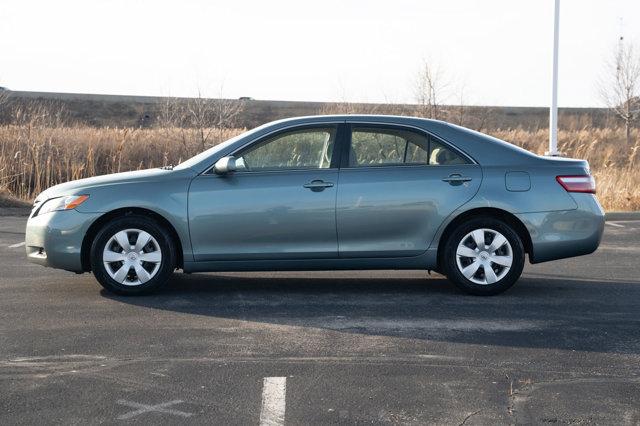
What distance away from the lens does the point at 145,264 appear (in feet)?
27.7

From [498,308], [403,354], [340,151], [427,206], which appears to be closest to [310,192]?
[340,151]

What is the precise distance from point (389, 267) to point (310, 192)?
96cm

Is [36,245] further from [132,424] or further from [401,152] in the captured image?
[132,424]

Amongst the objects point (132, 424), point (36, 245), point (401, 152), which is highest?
point (401, 152)

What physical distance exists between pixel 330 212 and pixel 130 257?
1.77 m

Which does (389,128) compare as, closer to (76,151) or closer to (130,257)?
(130,257)

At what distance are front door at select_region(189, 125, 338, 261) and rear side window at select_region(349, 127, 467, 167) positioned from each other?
37 centimetres

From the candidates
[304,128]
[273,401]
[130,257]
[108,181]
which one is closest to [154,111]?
[108,181]

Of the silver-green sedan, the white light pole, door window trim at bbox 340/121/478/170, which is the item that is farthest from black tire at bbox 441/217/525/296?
the white light pole

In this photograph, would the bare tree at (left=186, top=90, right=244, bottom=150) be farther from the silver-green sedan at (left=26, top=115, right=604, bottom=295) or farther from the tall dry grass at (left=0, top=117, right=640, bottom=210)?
the silver-green sedan at (left=26, top=115, right=604, bottom=295)

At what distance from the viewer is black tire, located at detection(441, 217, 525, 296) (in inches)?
333

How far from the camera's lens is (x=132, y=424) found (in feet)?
16.0

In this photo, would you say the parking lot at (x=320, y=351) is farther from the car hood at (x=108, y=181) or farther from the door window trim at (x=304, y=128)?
the door window trim at (x=304, y=128)

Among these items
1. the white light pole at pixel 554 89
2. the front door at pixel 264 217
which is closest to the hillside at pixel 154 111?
the white light pole at pixel 554 89
